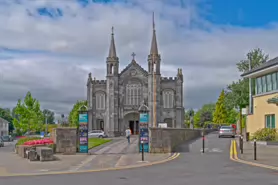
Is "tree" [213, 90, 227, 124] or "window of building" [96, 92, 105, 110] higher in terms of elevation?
"window of building" [96, 92, 105, 110]

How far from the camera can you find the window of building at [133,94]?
232 feet

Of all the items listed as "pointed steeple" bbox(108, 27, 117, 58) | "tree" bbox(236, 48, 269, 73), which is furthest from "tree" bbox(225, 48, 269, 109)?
"pointed steeple" bbox(108, 27, 117, 58)

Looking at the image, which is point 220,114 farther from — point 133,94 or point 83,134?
point 83,134

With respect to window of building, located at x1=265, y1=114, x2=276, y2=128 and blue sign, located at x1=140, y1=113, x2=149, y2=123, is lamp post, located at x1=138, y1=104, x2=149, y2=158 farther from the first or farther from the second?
window of building, located at x1=265, y1=114, x2=276, y2=128

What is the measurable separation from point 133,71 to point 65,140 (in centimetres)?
4725

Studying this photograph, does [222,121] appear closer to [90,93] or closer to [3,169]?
[90,93]

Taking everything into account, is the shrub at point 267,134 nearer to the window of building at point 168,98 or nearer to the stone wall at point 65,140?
the stone wall at point 65,140

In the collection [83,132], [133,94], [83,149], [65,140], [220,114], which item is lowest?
[83,149]

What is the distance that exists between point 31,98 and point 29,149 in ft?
130

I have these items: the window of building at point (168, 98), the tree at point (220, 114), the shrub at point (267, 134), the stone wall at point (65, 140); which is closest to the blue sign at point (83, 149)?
the stone wall at point (65, 140)

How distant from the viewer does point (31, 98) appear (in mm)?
61125

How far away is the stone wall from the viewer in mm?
24281

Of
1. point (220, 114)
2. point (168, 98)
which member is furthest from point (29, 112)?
point (220, 114)

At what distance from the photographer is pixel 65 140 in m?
24.4
